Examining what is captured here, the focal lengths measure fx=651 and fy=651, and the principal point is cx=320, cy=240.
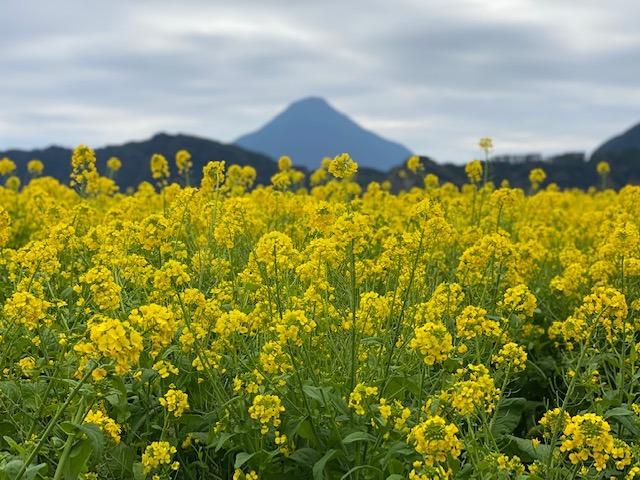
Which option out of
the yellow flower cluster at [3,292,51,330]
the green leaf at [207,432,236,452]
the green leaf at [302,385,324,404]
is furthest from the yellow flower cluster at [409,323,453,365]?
the yellow flower cluster at [3,292,51,330]

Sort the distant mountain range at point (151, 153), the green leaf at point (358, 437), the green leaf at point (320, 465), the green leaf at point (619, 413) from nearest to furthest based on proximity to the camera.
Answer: the green leaf at point (358, 437)
the green leaf at point (320, 465)
the green leaf at point (619, 413)
the distant mountain range at point (151, 153)

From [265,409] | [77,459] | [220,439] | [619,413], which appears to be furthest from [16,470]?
[619,413]

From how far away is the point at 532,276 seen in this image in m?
6.46

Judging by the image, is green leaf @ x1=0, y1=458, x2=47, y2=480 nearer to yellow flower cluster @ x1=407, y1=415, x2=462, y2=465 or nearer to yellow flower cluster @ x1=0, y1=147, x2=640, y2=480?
yellow flower cluster @ x1=0, y1=147, x2=640, y2=480

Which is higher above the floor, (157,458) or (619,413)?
(619,413)

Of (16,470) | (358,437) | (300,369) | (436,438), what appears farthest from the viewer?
(300,369)

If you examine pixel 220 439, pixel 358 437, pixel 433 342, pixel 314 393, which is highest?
pixel 433 342

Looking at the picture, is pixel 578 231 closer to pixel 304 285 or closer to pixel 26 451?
pixel 304 285

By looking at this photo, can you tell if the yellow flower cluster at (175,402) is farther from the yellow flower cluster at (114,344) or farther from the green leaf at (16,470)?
the yellow flower cluster at (114,344)

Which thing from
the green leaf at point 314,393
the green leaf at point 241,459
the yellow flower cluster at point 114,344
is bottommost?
the green leaf at point 241,459

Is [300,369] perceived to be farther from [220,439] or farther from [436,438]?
[436,438]

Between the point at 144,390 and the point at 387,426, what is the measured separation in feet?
4.69

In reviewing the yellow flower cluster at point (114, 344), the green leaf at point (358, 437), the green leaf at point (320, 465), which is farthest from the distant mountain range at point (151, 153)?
the yellow flower cluster at point (114, 344)

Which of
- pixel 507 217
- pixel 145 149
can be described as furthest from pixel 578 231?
pixel 145 149
